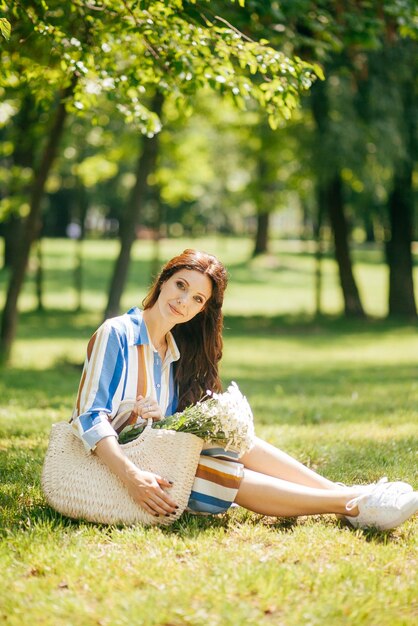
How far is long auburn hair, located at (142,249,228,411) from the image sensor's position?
4293 millimetres

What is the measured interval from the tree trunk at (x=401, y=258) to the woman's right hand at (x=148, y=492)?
16.6m

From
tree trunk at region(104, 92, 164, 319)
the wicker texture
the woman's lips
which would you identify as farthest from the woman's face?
tree trunk at region(104, 92, 164, 319)

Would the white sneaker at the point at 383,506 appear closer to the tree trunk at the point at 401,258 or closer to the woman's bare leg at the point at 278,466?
the woman's bare leg at the point at 278,466

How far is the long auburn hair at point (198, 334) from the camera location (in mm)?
4293

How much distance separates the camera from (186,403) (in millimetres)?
4375

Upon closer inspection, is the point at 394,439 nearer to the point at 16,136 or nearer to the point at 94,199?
the point at 16,136

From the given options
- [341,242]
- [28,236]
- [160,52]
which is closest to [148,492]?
[160,52]

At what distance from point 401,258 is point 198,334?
15827 millimetres

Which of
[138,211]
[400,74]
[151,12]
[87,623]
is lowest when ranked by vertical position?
[87,623]

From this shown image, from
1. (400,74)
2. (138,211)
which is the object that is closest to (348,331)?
(400,74)

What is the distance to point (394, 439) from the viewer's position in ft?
19.4

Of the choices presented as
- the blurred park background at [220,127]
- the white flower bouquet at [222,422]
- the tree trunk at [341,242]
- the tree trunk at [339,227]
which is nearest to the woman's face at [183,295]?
the white flower bouquet at [222,422]

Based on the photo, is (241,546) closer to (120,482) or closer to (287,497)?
(287,497)

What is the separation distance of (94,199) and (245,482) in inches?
1633
